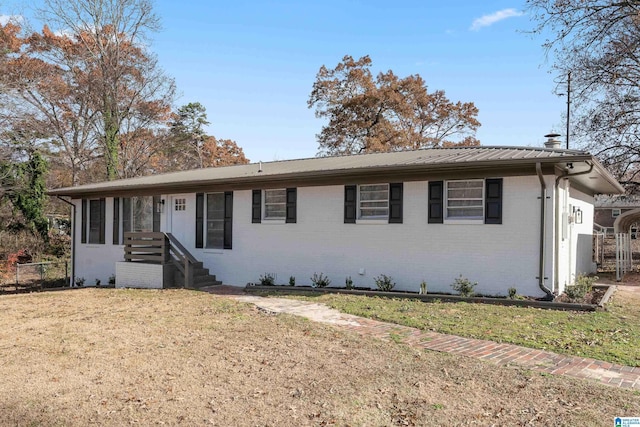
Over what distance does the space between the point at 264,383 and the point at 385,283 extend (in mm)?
6291

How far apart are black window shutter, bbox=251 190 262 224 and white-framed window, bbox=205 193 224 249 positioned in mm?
1174

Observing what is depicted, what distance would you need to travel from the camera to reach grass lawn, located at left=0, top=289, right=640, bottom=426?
11.9ft

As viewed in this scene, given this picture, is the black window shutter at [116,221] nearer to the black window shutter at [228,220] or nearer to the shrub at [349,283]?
the black window shutter at [228,220]

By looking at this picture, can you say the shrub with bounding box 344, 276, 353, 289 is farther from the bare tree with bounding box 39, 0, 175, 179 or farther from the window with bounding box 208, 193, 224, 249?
the bare tree with bounding box 39, 0, 175, 179

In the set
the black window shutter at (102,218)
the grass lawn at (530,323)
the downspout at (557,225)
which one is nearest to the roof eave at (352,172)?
the downspout at (557,225)

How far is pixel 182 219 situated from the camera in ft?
46.3

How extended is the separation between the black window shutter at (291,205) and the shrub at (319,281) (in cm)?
156

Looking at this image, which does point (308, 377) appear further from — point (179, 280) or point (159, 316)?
→ point (179, 280)

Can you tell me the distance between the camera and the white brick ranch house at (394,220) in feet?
29.8

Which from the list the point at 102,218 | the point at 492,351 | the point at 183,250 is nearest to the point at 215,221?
the point at 183,250

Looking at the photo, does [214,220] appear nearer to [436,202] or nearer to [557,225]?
[436,202]

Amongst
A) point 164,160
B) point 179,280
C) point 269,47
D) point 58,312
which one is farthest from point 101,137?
point 58,312

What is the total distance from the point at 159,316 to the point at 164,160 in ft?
81.9

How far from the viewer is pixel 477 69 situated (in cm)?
1540
